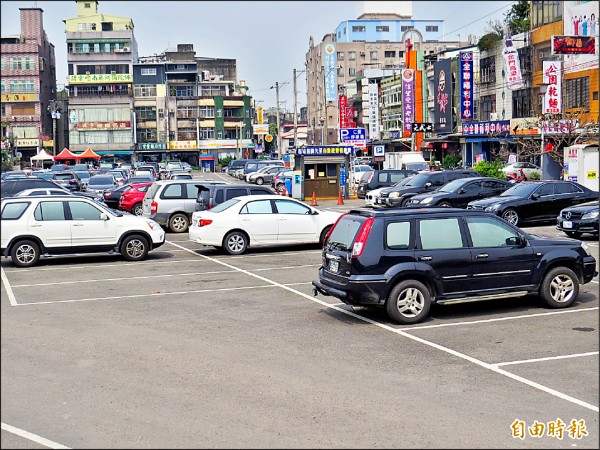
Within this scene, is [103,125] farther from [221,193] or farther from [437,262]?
[437,262]

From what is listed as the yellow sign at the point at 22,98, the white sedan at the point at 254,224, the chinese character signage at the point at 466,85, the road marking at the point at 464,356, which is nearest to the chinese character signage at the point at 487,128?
the chinese character signage at the point at 466,85

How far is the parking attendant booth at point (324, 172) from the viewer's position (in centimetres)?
4022

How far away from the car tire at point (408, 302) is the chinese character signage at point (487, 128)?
159ft

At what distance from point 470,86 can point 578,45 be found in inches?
1169

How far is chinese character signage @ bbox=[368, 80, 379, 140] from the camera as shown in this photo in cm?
9174

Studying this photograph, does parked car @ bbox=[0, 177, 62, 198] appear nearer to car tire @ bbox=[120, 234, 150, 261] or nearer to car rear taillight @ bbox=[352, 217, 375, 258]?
car tire @ bbox=[120, 234, 150, 261]

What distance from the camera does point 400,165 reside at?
57188 mm

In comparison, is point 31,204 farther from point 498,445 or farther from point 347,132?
point 347,132

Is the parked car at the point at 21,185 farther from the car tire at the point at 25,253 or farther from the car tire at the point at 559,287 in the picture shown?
the car tire at the point at 559,287

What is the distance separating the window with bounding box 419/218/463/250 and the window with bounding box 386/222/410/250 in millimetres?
231

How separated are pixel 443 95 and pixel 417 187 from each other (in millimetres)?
42860

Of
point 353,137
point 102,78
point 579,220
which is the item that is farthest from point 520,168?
point 102,78

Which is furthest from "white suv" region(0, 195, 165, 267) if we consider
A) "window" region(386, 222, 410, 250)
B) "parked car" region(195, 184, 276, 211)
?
"window" region(386, 222, 410, 250)

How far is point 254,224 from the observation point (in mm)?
20219
